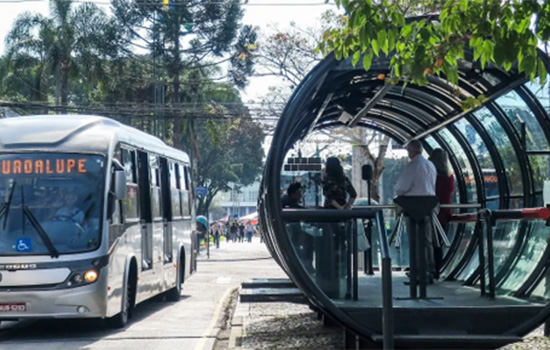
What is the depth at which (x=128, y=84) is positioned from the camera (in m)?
46.7

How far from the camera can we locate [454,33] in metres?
7.58

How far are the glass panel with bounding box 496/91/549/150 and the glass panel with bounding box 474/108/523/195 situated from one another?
0.40m

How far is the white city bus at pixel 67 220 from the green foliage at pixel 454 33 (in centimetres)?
663

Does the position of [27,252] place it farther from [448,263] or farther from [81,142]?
[448,263]

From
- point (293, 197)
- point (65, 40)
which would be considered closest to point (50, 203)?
point (293, 197)

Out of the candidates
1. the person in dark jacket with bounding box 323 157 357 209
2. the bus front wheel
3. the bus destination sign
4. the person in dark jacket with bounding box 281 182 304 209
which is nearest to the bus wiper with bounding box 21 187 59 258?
the bus destination sign

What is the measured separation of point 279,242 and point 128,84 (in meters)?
38.7

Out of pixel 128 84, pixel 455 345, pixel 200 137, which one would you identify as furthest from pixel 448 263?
pixel 200 137

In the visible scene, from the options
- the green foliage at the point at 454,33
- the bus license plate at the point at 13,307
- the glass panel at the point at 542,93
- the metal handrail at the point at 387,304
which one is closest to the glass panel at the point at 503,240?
the glass panel at the point at 542,93

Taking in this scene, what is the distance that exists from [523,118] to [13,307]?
719 cm

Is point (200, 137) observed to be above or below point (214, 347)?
above

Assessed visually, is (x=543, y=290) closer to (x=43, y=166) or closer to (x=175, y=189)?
(x=43, y=166)

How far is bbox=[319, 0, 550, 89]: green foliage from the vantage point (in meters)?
6.82

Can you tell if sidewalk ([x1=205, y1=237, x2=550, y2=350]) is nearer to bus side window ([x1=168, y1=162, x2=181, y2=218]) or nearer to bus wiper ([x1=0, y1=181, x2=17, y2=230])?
bus side window ([x1=168, y1=162, x2=181, y2=218])
